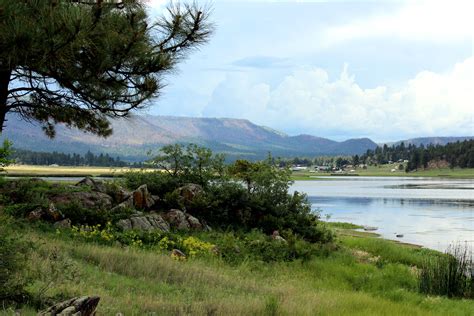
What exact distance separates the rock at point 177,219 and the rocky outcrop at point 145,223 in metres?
0.49

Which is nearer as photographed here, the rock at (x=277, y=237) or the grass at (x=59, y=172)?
the rock at (x=277, y=237)

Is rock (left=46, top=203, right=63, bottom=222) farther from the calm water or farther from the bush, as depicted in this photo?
the calm water

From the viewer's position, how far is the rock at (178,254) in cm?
1471

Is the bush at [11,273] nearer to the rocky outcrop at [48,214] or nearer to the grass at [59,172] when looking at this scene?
the rocky outcrop at [48,214]

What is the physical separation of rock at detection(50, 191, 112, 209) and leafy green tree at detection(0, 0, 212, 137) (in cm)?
292

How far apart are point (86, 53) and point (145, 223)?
18.9 ft

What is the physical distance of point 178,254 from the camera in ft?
50.0

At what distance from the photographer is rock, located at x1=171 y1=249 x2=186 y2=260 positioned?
48.3 feet

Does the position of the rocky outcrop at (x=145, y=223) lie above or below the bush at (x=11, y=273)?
below

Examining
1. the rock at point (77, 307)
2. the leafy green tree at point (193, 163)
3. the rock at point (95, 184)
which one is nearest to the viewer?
the rock at point (77, 307)

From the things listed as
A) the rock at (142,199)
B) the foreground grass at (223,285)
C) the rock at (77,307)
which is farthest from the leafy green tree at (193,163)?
the rock at (77,307)

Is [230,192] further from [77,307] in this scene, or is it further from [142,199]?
[77,307]

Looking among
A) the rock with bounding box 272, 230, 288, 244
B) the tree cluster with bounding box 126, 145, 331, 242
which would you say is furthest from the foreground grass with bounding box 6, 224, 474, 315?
the tree cluster with bounding box 126, 145, 331, 242

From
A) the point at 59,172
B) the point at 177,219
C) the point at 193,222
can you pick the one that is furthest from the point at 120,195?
the point at 59,172
